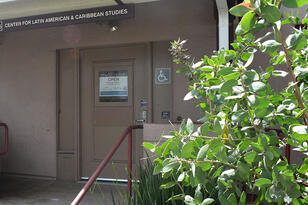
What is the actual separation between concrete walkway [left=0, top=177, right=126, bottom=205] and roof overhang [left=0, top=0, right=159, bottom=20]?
7.57 feet

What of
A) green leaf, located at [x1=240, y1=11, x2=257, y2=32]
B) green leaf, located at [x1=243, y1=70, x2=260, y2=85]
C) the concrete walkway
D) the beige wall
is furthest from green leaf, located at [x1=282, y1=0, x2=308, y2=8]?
the beige wall

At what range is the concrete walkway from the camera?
3951mm

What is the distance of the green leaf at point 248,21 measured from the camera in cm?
96

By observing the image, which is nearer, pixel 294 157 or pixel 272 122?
pixel 272 122

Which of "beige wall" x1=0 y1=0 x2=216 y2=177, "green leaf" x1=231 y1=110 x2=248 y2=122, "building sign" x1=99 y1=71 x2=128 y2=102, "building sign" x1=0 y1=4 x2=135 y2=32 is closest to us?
"green leaf" x1=231 y1=110 x2=248 y2=122

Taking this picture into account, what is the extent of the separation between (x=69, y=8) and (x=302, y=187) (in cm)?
319

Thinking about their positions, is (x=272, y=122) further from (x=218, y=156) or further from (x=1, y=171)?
(x=1, y=171)

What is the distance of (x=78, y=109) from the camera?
16.2ft

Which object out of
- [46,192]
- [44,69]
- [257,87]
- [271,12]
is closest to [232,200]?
[257,87]

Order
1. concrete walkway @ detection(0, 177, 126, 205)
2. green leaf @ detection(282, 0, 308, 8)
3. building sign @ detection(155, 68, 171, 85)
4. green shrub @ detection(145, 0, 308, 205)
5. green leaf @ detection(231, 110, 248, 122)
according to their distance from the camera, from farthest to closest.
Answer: building sign @ detection(155, 68, 171, 85) < concrete walkway @ detection(0, 177, 126, 205) < green leaf @ detection(231, 110, 248, 122) < green shrub @ detection(145, 0, 308, 205) < green leaf @ detection(282, 0, 308, 8)

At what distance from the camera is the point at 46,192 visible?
4344 mm

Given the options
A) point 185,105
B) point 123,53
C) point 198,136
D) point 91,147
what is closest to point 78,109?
point 91,147

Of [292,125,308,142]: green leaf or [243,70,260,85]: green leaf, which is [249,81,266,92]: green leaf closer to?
[243,70,260,85]: green leaf

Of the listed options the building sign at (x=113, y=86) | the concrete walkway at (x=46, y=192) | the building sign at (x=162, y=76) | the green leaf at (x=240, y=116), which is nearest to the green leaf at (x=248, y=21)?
the green leaf at (x=240, y=116)
